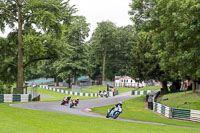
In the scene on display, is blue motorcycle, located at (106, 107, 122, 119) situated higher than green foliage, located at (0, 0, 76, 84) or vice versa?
green foliage, located at (0, 0, 76, 84)

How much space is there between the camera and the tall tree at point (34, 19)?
25.8 meters

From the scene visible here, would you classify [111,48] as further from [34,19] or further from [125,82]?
[34,19]

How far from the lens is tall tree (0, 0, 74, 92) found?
84.7 ft

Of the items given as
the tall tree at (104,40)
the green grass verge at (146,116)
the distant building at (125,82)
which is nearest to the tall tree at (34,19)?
the green grass verge at (146,116)

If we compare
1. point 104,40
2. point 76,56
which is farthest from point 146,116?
point 104,40

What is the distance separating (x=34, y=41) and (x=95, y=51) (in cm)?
5388

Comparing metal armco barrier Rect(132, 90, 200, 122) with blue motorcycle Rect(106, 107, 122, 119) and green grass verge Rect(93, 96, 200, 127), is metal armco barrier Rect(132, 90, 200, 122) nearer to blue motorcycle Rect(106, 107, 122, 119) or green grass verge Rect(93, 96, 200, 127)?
green grass verge Rect(93, 96, 200, 127)

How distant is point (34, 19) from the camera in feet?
87.0

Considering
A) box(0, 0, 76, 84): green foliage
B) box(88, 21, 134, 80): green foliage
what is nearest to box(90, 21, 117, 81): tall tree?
box(88, 21, 134, 80): green foliage

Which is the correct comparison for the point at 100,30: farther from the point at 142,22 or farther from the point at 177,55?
the point at 177,55

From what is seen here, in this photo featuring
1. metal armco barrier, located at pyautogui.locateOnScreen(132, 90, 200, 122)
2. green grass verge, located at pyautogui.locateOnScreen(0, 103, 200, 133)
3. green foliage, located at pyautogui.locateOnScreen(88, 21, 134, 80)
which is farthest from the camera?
green foliage, located at pyautogui.locateOnScreen(88, 21, 134, 80)

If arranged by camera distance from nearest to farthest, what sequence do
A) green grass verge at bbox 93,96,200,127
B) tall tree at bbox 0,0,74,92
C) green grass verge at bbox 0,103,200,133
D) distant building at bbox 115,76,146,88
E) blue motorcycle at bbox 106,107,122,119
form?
green grass verge at bbox 0,103,200,133
blue motorcycle at bbox 106,107,122,119
green grass verge at bbox 93,96,200,127
tall tree at bbox 0,0,74,92
distant building at bbox 115,76,146,88

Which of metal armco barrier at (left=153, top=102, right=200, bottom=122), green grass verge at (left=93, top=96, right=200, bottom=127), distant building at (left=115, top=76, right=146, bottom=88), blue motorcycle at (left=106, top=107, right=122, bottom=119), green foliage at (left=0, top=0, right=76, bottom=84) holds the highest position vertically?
green foliage at (left=0, top=0, right=76, bottom=84)

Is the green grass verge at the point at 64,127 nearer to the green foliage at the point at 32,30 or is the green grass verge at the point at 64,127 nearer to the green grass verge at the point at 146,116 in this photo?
the green grass verge at the point at 146,116
